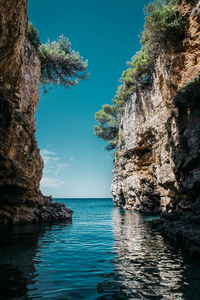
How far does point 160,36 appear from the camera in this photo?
53.1 feet

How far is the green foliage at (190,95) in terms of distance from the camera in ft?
40.4

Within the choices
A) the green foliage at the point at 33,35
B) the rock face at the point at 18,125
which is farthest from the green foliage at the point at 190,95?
the green foliage at the point at 33,35

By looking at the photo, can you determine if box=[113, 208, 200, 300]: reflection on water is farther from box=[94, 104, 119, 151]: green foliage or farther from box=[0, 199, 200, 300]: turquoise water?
box=[94, 104, 119, 151]: green foliage

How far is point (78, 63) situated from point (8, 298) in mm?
18800

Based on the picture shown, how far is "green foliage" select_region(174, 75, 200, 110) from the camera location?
12.3m

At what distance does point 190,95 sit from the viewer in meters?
13.0

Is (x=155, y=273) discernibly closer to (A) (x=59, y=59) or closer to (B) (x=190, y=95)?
(B) (x=190, y=95)

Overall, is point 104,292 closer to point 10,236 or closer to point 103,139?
point 10,236

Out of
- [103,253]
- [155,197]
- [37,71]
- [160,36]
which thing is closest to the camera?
[103,253]

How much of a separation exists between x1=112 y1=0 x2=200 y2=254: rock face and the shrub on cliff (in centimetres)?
883

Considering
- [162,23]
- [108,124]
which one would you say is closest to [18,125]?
[162,23]

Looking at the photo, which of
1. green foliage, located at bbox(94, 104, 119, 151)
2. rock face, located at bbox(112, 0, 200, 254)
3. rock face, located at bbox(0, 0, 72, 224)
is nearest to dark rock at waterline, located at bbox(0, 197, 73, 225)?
rock face, located at bbox(0, 0, 72, 224)

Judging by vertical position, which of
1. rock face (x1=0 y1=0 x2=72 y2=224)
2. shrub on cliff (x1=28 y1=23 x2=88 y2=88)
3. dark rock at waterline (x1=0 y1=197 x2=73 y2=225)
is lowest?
dark rock at waterline (x1=0 y1=197 x2=73 y2=225)

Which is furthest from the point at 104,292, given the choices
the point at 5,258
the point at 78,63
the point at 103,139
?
the point at 103,139
